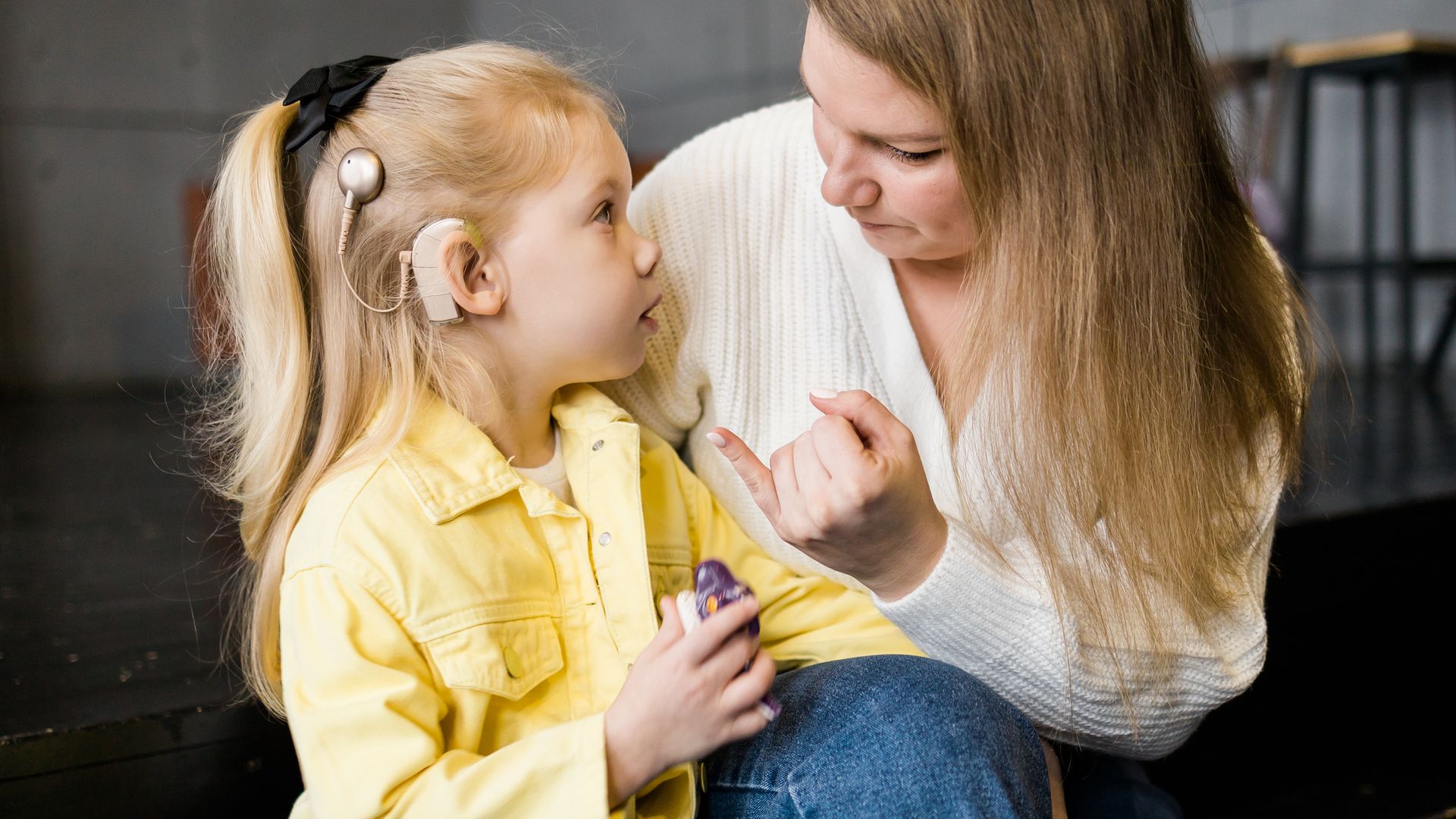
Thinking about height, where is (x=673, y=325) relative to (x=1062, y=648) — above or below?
above

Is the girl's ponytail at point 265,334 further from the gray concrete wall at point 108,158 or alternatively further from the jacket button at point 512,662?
the gray concrete wall at point 108,158

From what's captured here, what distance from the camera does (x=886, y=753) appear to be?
2.70 feet

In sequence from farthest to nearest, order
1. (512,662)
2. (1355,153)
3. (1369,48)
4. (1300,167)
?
1. (1355,153)
2. (1300,167)
3. (1369,48)
4. (512,662)

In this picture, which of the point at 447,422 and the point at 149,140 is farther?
the point at 149,140

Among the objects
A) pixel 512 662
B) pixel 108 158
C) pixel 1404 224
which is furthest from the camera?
pixel 108 158

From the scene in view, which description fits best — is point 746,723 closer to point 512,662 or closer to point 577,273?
point 512,662

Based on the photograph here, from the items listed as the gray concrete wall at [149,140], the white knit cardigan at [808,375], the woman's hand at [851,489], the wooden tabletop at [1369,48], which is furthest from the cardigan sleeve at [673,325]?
the wooden tabletop at [1369,48]

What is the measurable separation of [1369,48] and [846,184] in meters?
2.79

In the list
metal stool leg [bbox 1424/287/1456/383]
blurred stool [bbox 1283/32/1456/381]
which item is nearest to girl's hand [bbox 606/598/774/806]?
blurred stool [bbox 1283/32/1456/381]

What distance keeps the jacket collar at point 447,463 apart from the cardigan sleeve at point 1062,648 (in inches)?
12.3

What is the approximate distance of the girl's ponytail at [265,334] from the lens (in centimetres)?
94

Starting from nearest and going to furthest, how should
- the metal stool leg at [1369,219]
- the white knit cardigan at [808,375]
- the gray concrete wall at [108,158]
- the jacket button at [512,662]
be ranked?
1. the jacket button at [512,662]
2. the white knit cardigan at [808,375]
3. the metal stool leg at [1369,219]
4. the gray concrete wall at [108,158]

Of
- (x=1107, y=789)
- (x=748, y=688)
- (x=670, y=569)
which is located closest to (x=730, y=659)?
(x=748, y=688)

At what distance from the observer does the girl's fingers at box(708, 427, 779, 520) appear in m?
0.82
